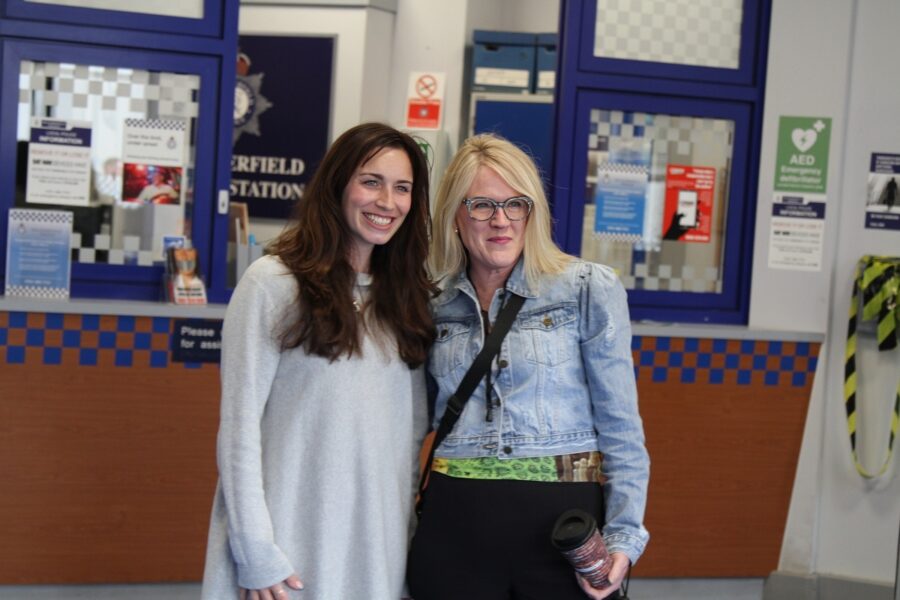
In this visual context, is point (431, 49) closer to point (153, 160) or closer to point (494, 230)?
point (153, 160)

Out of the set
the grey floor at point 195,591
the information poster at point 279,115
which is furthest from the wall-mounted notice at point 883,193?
the information poster at point 279,115

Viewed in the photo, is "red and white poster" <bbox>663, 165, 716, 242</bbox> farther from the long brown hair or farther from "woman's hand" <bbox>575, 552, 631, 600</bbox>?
"woman's hand" <bbox>575, 552, 631, 600</bbox>

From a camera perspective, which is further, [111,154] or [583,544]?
[111,154]

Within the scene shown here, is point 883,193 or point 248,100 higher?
point 248,100

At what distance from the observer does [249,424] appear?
2260 millimetres

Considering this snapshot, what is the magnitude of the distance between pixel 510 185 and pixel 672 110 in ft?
9.18

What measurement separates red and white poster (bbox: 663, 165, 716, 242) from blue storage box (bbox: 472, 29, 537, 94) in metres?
2.38

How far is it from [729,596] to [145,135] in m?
3.01

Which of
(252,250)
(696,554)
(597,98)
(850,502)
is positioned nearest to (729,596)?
(696,554)

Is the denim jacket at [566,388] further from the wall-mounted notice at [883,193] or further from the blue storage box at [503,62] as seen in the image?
the blue storage box at [503,62]

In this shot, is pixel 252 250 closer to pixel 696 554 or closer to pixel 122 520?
pixel 122 520

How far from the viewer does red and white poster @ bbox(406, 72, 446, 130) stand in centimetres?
752

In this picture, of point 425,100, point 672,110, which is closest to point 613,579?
point 672,110

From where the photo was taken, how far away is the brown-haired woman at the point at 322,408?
227cm
